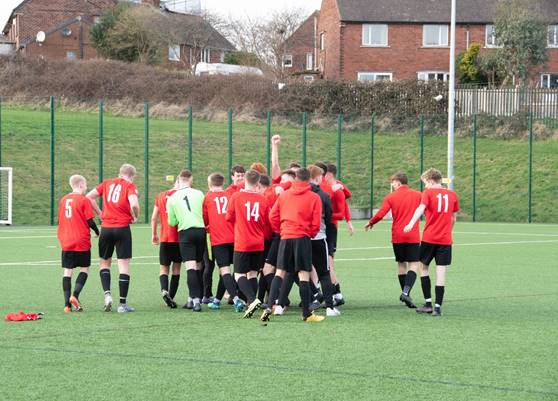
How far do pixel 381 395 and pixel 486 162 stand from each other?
35216mm

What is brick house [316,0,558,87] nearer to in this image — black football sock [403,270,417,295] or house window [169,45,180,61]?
house window [169,45,180,61]

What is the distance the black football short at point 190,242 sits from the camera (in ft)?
42.6

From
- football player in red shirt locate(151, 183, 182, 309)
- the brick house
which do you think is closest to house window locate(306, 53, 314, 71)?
the brick house

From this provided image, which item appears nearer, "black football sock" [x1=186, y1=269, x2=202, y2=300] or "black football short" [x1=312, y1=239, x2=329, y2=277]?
"black football short" [x1=312, y1=239, x2=329, y2=277]

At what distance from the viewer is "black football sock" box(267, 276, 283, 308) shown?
40.5 ft

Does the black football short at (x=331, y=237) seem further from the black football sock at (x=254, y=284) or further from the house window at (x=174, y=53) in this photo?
the house window at (x=174, y=53)

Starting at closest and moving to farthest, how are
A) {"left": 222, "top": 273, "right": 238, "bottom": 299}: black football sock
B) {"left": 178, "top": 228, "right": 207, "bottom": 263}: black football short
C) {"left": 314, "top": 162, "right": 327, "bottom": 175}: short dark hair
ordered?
{"left": 178, "top": 228, "right": 207, "bottom": 263}: black football short
{"left": 222, "top": 273, "right": 238, "bottom": 299}: black football sock
{"left": 314, "top": 162, "right": 327, "bottom": 175}: short dark hair

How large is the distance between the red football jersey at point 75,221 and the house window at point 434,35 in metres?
50.2

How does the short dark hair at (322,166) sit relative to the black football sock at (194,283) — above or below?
above

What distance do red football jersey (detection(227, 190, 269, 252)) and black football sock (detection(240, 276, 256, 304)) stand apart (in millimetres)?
355

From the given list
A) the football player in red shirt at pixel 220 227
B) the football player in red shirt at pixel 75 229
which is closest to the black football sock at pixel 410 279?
the football player in red shirt at pixel 220 227

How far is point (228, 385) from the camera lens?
8.46 meters

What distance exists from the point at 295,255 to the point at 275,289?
523 millimetres

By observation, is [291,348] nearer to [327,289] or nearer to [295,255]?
[295,255]
